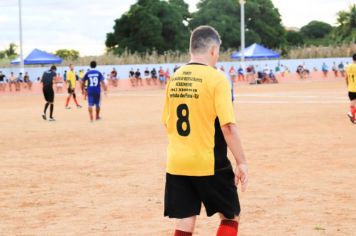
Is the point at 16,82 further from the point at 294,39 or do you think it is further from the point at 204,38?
the point at 294,39

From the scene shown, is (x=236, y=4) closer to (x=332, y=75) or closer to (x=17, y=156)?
(x=332, y=75)

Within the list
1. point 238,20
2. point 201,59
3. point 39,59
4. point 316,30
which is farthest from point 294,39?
point 201,59

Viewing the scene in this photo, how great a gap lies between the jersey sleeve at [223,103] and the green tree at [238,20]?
264 ft

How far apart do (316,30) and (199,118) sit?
120611mm

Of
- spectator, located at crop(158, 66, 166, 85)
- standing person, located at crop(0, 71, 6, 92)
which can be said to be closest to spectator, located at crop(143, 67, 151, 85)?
spectator, located at crop(158, 66, 166, 85)

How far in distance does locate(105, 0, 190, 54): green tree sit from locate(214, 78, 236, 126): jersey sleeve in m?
70.3

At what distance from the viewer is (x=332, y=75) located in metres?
62.1

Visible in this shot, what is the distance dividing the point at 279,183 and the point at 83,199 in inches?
102

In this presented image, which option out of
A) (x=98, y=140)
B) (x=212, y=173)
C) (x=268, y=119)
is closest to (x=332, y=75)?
(x=268, y=119)

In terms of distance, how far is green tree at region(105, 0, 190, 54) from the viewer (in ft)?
252

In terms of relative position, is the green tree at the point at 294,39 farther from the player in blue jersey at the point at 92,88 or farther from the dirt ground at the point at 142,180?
the dirt ground at the point at 142,180

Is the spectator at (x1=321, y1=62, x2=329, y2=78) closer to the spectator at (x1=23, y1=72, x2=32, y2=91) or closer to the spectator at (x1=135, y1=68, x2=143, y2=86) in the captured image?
the spectator at (x1=135, y1=68, x2=143, y2=86)

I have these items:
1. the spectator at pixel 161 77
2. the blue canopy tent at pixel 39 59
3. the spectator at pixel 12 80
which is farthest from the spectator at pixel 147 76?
the spectator at pixel 12 80

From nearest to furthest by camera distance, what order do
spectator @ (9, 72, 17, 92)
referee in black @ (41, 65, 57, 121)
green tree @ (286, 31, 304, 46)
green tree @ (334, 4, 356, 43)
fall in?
referee in black @ (41, 65, 57, 121) → spectator @ (9, 72, 17, 92) → green tree @ (334, 4, 356, 43) → green tree @ (286, 31, 304, 46)
